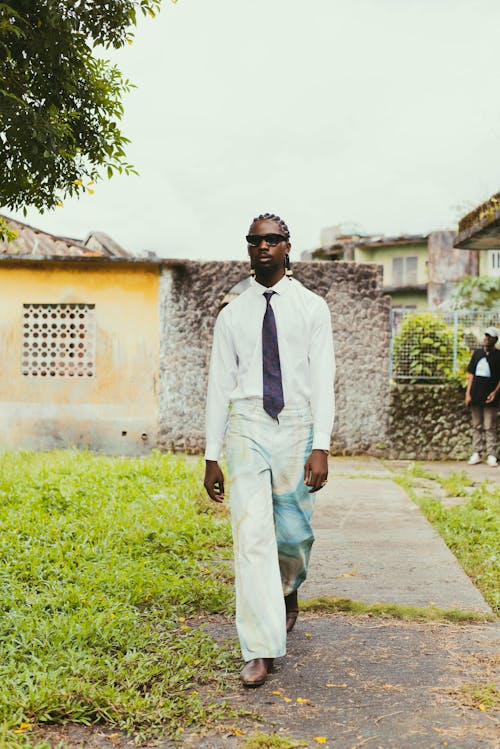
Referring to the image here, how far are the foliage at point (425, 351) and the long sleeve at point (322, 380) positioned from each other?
30.7 feet

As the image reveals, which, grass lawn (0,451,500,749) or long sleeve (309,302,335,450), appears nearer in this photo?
grass lawn (0,451,500,749)

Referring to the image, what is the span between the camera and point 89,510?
23.8 feet

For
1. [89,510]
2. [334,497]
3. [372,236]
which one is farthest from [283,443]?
[372,236]

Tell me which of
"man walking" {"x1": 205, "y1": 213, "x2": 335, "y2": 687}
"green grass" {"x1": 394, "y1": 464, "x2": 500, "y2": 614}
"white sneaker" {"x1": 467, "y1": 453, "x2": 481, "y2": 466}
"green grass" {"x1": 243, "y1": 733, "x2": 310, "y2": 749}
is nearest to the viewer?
"green grass" {"x1": 243, "y1": 733, "x2": 310, "y2": 749}

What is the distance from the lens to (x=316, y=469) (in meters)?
3.82

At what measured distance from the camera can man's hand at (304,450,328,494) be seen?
3.82 metres

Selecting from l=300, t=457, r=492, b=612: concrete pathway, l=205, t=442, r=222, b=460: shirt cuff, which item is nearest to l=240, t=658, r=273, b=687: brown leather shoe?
l=205, t=442, r=222, b=460: shirt cuff

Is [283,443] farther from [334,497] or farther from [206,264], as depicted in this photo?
[206,264]

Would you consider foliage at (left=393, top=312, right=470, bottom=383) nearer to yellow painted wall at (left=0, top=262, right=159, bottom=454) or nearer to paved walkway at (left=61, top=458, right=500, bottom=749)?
yellow painted wall at (left=0, top=262, right=159, bottom=454)

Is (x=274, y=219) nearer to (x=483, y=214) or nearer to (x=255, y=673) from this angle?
(x=255, y=673)

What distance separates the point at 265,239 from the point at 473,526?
4.15 m

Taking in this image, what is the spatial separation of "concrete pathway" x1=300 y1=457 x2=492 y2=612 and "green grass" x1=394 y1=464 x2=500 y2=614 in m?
0.11

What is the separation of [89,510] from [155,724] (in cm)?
412

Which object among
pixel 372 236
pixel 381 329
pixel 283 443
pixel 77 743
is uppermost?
pixel 372 236
